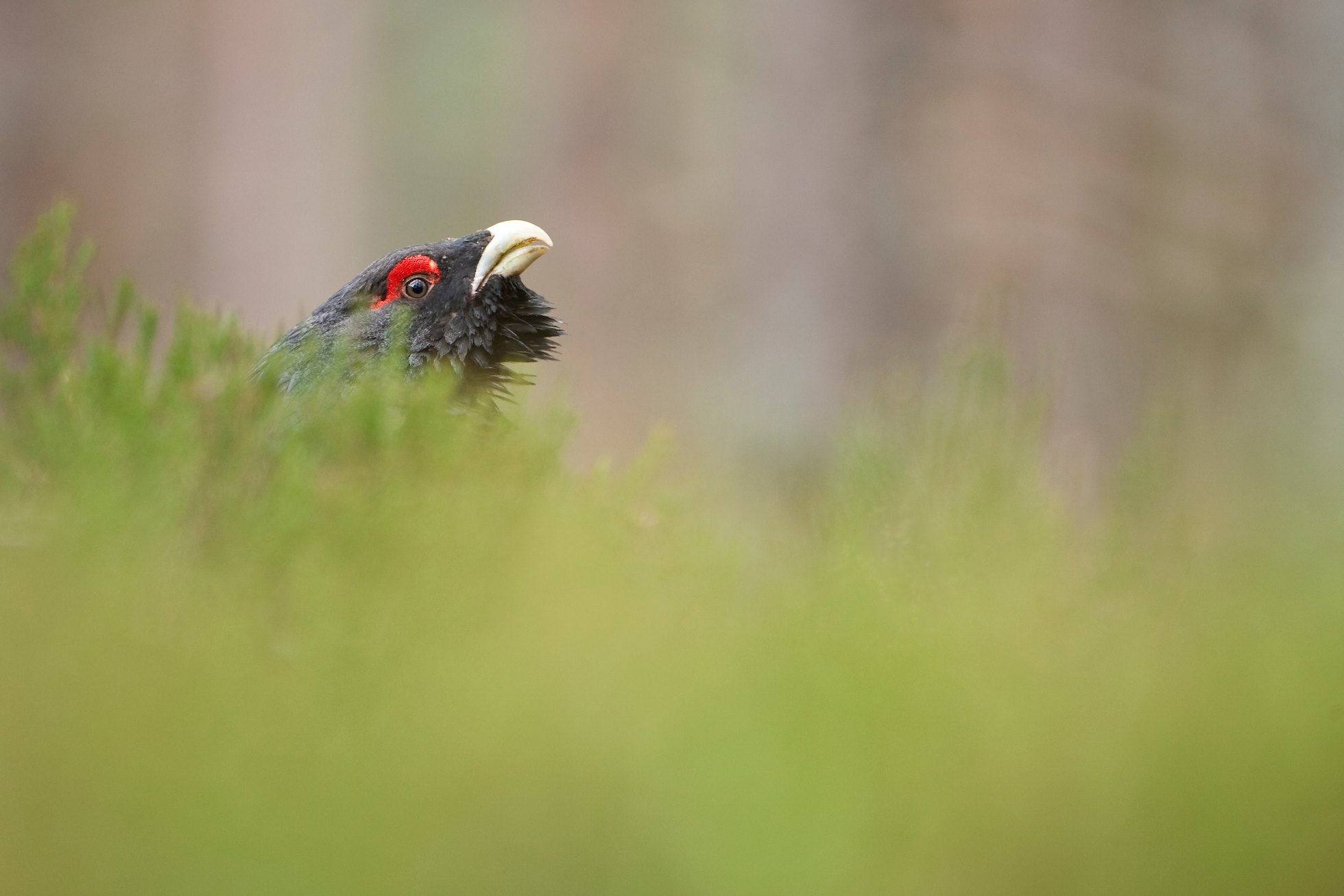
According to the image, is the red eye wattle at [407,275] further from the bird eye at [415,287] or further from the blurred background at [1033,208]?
the blurred background at [1033,208]

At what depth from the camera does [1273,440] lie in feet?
8.23

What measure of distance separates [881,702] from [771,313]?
16.7 ft

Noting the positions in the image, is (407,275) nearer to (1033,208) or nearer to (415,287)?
(415,287)

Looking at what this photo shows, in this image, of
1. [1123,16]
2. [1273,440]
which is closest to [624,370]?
[1123,16]

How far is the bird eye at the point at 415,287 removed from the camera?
277cm

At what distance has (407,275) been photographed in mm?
2779

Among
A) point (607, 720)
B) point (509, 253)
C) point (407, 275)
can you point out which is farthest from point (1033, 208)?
point (607, 720)

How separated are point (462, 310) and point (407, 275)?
0.51ft

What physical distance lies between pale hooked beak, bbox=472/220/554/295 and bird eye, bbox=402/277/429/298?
0.11 m

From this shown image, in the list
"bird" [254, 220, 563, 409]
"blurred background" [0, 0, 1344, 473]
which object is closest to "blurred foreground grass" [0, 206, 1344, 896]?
"blurred background" [0, 0, 1344, 473]

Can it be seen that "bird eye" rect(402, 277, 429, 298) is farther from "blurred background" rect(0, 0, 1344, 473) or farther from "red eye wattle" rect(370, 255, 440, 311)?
"blurred background" rect(0, 0, 1344, 473)

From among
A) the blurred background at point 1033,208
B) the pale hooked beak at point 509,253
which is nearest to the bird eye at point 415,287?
the pale hooked beak at point 509,253

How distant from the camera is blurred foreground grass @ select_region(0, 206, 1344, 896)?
2.20 feet

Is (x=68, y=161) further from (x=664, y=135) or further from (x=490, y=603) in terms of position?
(x=490, y=603)
